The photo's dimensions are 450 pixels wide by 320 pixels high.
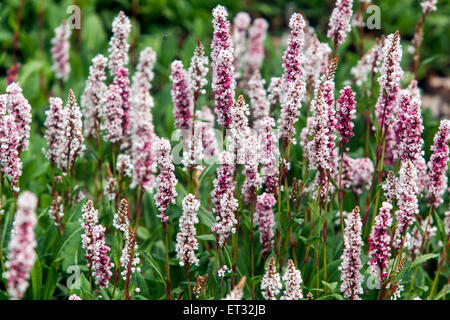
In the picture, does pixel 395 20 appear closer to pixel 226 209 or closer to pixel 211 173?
pixel 211 173

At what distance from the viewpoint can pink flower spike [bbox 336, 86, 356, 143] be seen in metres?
3.24

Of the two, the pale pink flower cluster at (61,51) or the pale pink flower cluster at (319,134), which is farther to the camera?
the pale pink flower cluster at (61,51)

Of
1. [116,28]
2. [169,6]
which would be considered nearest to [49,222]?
[116,28]

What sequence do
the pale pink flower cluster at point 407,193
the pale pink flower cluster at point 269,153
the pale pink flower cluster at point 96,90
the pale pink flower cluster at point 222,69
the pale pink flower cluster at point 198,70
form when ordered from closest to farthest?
the pale pink flower cluster at point 407,193, the pale pink flower cluster at point 222,69, the pale pink flower cluster at point 269,153, the pale pink flower cluster at point 198,70, the pale pink flower cluster at point 96,90

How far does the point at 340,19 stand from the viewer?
390 cm

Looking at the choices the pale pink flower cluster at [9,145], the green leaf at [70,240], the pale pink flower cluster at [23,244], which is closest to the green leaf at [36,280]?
the green leaf at [70,240]

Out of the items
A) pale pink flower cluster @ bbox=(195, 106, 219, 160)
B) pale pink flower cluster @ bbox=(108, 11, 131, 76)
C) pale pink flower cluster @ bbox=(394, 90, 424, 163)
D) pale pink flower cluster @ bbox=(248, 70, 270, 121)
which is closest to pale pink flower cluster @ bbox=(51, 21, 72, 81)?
pale pink flower cluster @ bbox=(108, 11, 131, 76)

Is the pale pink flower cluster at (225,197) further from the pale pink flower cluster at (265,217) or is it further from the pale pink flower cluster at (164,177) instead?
the pale pink flower cluster at (265,217)

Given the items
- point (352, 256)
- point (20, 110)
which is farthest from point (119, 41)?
point (352, 256)

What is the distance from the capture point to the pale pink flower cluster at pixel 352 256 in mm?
3078

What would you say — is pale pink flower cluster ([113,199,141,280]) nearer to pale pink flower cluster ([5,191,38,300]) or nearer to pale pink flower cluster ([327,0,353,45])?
pale pink flower cluster ([5,191,38,300])

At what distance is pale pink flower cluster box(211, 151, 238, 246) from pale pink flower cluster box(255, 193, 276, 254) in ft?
1.63

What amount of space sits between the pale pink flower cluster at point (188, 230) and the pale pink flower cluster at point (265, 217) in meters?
0.66
